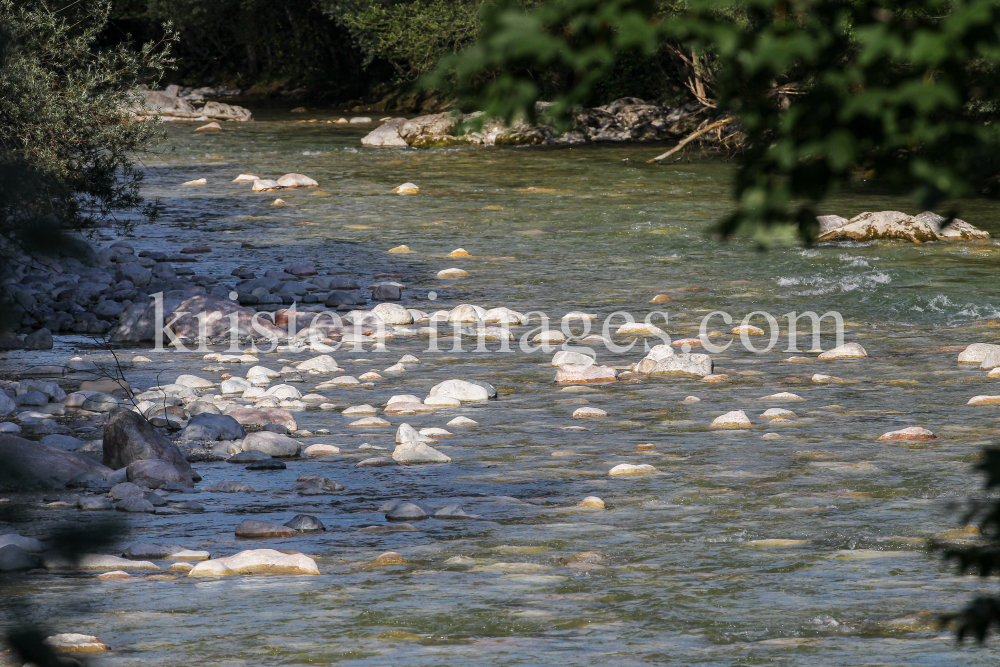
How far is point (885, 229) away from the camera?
13.5 metres

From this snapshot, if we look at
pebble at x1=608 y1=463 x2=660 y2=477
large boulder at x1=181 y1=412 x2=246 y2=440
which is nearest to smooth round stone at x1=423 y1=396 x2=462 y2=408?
large boulder at x1=181 y1=412 x2=246 y2=440

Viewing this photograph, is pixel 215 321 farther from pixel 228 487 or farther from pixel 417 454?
pixel 228 487

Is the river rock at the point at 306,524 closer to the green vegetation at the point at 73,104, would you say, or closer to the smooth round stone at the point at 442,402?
the smooth round stone at the point at 442,402

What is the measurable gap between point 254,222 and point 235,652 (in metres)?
12.6

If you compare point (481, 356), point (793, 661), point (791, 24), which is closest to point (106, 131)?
point (481, 356)

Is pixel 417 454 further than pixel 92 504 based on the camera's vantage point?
Yes

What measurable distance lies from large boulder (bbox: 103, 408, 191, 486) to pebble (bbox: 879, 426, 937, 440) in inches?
141

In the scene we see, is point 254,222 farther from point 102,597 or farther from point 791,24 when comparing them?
point 791,24

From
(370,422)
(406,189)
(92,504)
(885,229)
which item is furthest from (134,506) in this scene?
(406,189)

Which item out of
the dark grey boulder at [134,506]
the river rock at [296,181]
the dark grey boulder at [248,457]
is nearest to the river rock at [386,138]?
the river rock at [296,181]

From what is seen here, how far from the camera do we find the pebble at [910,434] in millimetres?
6348

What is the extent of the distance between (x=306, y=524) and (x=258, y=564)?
578 millimetres

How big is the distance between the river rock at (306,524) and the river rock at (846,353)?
4.72 metres

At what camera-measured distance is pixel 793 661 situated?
10.8ft
